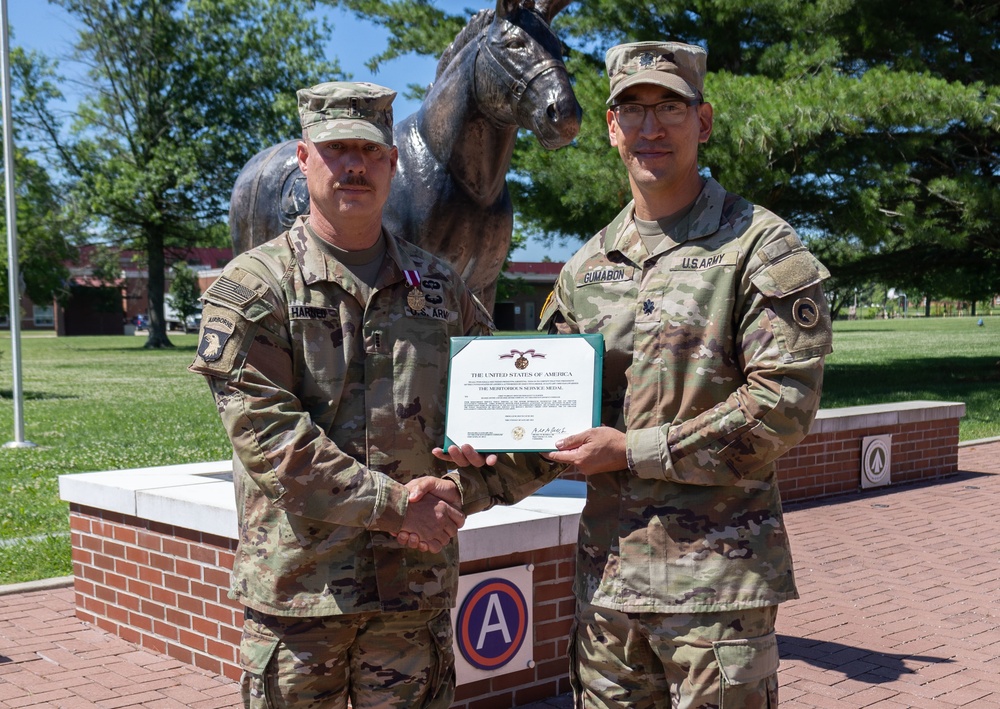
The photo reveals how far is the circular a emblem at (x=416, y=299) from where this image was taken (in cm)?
287

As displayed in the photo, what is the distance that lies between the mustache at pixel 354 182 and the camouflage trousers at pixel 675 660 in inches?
51.2

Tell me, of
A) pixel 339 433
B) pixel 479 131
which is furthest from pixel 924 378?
pixel 339 433

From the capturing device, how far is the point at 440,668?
290 cm

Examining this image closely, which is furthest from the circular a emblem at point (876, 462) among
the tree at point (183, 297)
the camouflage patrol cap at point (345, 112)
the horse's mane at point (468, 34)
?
the tree at point (183, 297)

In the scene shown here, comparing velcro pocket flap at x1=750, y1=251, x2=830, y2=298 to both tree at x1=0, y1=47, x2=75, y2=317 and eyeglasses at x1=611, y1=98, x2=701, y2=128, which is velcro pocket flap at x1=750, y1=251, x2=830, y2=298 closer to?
eyeglasses at x1=611, y1=98, x2=701, y2=128

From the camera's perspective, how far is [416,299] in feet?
9.43

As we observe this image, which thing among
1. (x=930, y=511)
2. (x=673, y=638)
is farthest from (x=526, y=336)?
(x=930, y=511)

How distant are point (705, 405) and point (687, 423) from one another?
124 millimetres

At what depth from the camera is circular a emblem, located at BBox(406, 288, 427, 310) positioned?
2.87m

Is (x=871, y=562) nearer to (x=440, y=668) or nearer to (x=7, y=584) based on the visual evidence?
(x=440, y=668)

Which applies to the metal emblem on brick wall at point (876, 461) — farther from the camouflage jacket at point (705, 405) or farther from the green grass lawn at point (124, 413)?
the camouflage jacket at point (705, 405)

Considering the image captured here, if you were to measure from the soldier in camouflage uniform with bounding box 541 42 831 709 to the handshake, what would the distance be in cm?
27

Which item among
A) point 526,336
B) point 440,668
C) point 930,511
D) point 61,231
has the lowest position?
point 930,511

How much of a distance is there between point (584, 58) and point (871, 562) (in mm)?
11960
